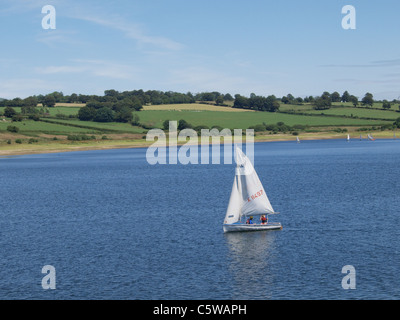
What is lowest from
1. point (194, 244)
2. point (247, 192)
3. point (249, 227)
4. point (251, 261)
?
point (251, 261)

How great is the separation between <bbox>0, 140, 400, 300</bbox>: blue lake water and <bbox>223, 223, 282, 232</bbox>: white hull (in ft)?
2.67

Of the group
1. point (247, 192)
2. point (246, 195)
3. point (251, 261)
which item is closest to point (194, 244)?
point (251, 261)

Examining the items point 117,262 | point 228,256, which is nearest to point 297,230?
point 228,256

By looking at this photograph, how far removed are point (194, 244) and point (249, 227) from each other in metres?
8.18

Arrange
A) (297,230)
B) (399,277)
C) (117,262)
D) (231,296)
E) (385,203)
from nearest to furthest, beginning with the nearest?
(231,296) → (399,277) → (117,262) → (297,230) → (385,203)

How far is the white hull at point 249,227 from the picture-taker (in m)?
59.0

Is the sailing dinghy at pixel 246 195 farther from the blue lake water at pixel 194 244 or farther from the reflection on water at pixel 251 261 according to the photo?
the blue lake water at pixel 194 244

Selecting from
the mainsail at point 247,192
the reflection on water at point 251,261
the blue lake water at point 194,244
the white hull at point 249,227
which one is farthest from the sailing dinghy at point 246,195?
the blue lake water at point 194,244

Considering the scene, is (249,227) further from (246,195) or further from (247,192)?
(247,192)

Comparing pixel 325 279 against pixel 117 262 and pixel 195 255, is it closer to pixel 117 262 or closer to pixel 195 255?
pixel 195 255

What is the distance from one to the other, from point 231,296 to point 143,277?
27.6ft

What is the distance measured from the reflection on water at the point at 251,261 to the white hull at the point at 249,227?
454 millimetres

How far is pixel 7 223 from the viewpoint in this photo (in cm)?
6938

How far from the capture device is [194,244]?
54188 mm
